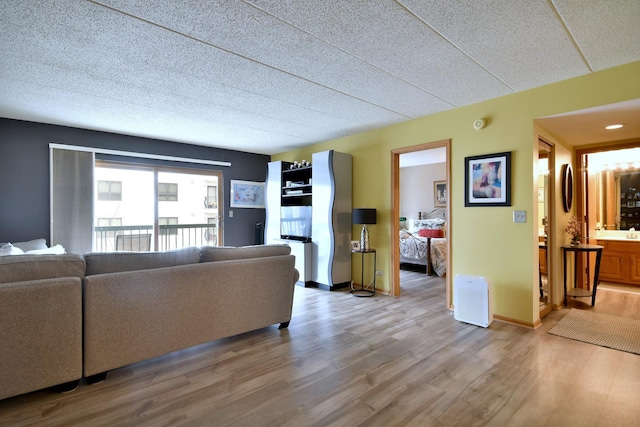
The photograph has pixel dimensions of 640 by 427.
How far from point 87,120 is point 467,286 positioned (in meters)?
5.20

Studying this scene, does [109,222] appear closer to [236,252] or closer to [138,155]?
[138,155]

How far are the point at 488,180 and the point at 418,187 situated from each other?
5009 mm

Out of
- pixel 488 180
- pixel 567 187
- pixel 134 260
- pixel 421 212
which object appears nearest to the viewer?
pixel 134 260

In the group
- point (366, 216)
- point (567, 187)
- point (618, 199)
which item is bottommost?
point (366, 216)

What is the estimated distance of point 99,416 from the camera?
181 cm

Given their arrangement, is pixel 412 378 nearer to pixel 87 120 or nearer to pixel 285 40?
pixel 285 40

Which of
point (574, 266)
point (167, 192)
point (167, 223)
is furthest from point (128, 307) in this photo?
point (574, 266)

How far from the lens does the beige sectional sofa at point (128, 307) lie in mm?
1907

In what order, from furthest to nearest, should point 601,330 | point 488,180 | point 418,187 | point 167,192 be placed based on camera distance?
point 418,187, point 167,192, point 488,180, point 601,330

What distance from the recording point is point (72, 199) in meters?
4.55

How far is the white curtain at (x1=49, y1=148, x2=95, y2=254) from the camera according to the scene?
443 centimetres

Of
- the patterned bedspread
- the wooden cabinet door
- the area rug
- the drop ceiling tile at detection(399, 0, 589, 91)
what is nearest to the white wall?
the patterned bedspread

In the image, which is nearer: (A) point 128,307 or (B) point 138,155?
(A) point 128,307

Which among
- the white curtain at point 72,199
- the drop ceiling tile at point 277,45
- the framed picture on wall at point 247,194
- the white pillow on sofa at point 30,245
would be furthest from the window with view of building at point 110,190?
the drop ceiling tile at point 277,45
